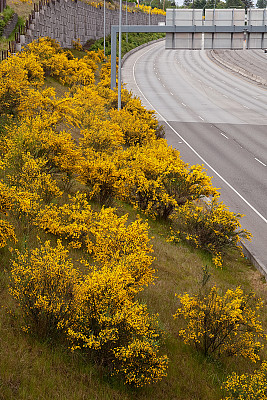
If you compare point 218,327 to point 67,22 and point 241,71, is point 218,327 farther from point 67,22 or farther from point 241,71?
point 241,71

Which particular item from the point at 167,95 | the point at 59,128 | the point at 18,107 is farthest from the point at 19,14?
the point at 18,107

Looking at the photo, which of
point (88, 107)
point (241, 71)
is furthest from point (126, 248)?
point (241, 71)

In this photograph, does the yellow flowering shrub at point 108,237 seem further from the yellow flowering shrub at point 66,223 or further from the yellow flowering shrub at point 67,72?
the yellow flowering shrub at point 67,72

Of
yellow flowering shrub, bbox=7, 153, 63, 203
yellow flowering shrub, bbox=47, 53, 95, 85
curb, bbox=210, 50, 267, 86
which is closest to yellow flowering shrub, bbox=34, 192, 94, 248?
yellow flowering shrub, bbox=7, 153, 63, 203

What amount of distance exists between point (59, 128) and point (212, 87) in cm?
3584

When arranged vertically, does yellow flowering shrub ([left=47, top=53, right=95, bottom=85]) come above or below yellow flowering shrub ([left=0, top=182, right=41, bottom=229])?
above

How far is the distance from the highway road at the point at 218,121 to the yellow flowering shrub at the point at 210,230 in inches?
43.4

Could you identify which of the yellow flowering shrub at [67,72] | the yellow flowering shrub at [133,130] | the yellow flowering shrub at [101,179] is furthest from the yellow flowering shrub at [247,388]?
the yellow flowering shrub at [67,72]

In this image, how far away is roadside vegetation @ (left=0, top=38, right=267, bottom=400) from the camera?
6258 mm

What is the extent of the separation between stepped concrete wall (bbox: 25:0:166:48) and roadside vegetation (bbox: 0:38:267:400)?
25.4 m

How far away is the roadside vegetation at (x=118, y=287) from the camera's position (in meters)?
6.26

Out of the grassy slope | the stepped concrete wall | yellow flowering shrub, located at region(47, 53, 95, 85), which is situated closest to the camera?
the grassy slope

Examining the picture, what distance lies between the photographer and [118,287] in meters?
6.37

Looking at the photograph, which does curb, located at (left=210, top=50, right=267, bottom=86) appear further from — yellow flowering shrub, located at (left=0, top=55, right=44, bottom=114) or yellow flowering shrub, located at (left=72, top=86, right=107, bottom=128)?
yellow flowering shrub, located at (left=0, top=55, right=44, bottom=114)
